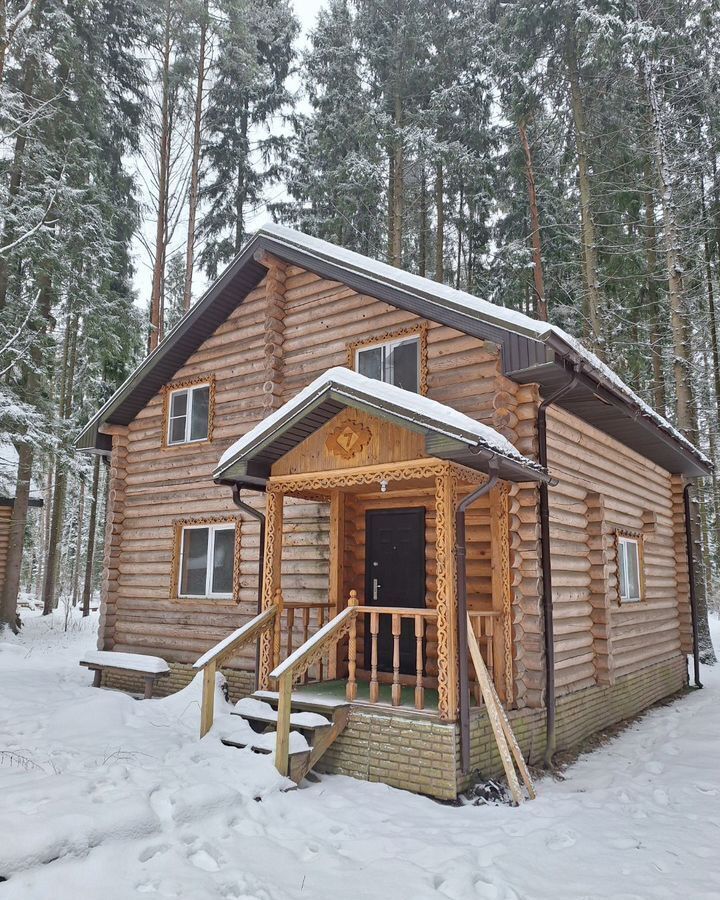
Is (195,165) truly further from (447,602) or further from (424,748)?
(424,748)

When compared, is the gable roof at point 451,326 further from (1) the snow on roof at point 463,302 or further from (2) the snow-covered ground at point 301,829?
(2) the snow-covered ground at point 301,829

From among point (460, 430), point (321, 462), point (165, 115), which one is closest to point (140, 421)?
point (321, 462)

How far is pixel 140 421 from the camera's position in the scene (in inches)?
492

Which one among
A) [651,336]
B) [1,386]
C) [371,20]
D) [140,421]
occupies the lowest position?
[140,421]

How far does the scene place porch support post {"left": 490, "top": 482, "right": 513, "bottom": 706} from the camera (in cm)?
736

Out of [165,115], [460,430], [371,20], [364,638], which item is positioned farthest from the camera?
[371,20]

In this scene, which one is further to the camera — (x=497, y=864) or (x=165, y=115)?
(x=165, y=115)

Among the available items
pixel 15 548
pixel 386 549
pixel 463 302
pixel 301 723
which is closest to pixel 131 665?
pixel 386 549

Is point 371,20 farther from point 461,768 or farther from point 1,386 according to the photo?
point 461,768

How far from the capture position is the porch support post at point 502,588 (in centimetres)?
736

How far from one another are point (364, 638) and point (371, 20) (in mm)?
20100

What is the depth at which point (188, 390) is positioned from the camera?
1192 cm

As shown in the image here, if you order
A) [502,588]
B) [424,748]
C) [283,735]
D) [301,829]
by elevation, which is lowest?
[301,829]

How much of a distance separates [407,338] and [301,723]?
17.0 ft
